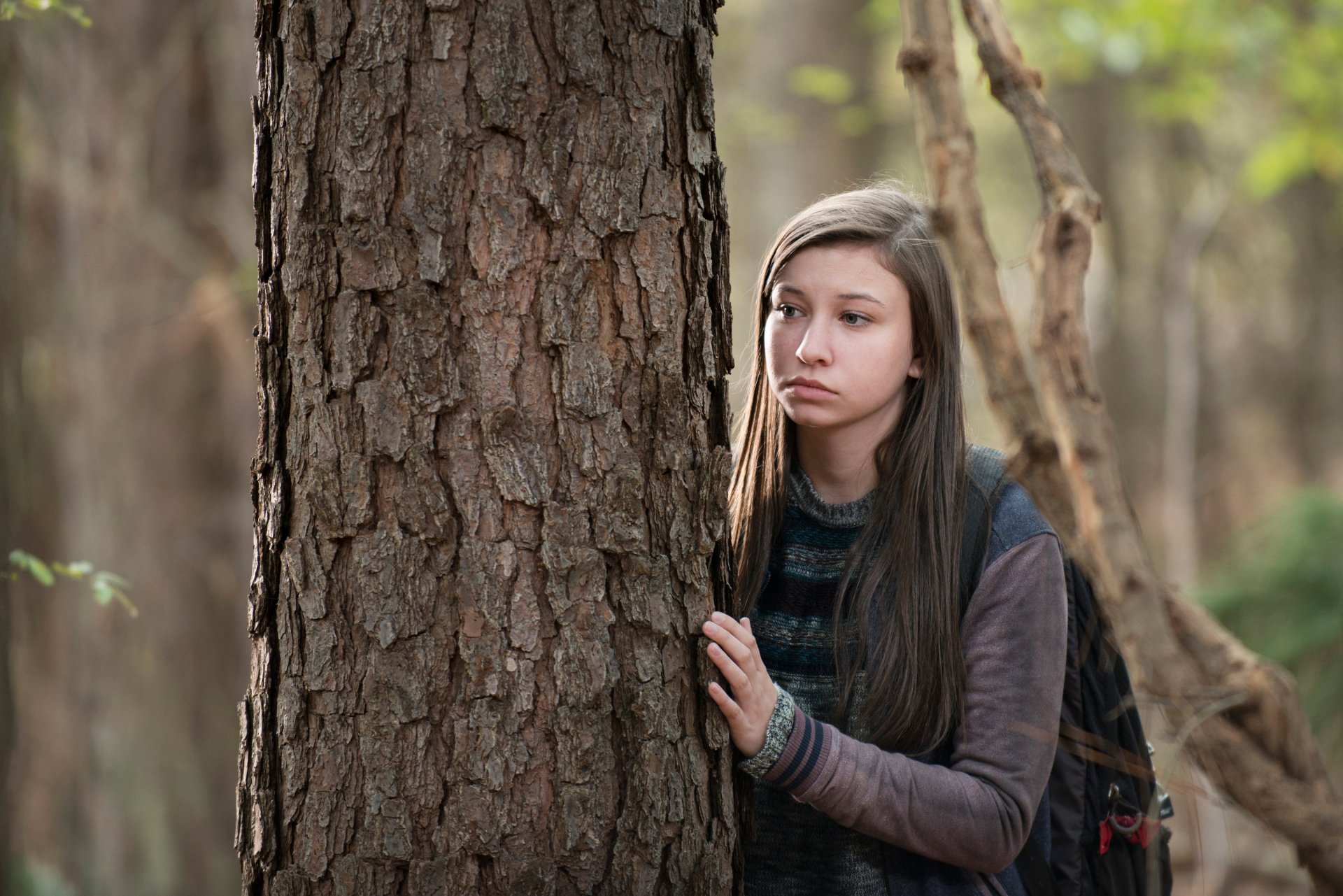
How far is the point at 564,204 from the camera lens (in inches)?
63.7

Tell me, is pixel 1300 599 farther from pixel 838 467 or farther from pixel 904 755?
pixel 904 755

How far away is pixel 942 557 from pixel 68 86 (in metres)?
5.78

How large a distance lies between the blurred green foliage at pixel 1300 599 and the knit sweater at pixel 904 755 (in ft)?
8.58

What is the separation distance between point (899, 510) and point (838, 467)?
17 centimetres

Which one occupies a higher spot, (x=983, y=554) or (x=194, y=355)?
(x=194, y=355)

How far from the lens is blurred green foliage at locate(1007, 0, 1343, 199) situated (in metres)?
6.74

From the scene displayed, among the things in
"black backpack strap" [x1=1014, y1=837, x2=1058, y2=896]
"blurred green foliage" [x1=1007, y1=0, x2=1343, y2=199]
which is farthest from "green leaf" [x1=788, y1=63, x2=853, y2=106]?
"black backpack strap" [x1=1014, y1=837, x2=1058, y2=896]

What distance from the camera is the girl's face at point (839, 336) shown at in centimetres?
199

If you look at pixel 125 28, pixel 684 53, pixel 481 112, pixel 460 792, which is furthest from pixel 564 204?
pixel 125 28

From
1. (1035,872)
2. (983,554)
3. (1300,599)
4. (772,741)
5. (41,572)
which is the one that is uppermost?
(983,554)

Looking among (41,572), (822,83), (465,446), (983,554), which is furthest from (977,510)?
(822,83)

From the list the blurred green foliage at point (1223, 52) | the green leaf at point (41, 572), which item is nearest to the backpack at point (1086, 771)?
the green leaf at point (41, 572)

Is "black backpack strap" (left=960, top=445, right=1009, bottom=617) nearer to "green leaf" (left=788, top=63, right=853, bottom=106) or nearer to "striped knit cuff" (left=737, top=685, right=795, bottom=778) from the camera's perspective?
"striped knit cuff" (left=737, top=685, right=795, bottom=778)

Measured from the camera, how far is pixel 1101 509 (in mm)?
1561
